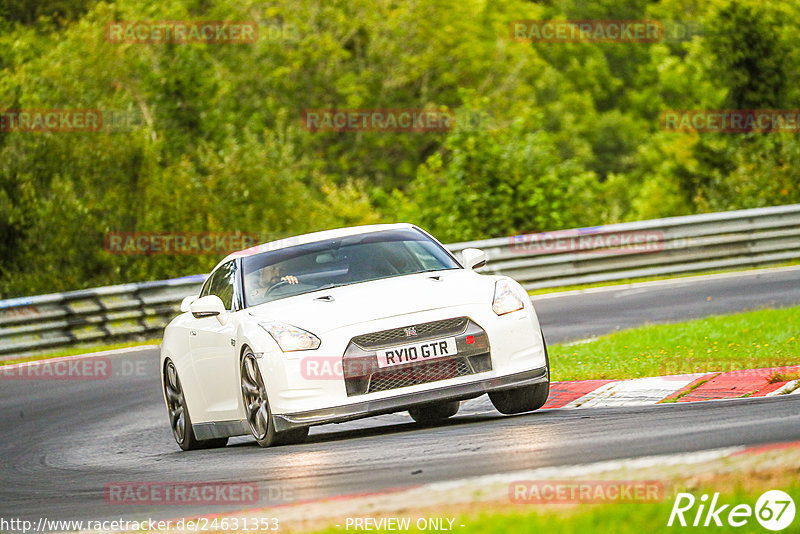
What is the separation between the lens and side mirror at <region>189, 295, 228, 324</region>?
375 inches

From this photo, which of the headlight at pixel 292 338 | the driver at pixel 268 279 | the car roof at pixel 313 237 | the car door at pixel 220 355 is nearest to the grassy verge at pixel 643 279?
the car roof at pixel 313 237

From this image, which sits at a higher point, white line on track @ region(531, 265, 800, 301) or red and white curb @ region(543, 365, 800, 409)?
red and white curb @ region(543, 365, 800, 409)

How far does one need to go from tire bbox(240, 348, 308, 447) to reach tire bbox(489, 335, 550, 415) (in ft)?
4.88

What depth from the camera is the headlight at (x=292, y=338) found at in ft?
27.8

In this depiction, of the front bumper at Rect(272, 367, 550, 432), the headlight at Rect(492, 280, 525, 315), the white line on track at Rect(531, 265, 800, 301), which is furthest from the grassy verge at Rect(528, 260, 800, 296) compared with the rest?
the front bumper at Rect(272, 367, 550, 432)

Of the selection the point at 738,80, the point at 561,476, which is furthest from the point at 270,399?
the point at 738,80

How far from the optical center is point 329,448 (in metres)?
8.48

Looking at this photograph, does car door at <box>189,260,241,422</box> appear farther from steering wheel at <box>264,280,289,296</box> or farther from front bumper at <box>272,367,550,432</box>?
front bumper at <box>272,367,550,432</box>

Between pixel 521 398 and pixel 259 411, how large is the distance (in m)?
1.85

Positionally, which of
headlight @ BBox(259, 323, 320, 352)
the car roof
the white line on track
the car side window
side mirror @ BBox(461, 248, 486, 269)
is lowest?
the white line on track

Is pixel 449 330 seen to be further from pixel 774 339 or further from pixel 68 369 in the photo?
pixel 68 369

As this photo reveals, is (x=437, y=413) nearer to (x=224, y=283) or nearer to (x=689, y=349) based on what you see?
(x=224, y=283)

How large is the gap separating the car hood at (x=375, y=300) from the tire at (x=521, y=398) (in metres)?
0.80

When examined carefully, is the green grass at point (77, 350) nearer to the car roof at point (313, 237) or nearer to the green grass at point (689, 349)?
the green grass at point (689, 349)
